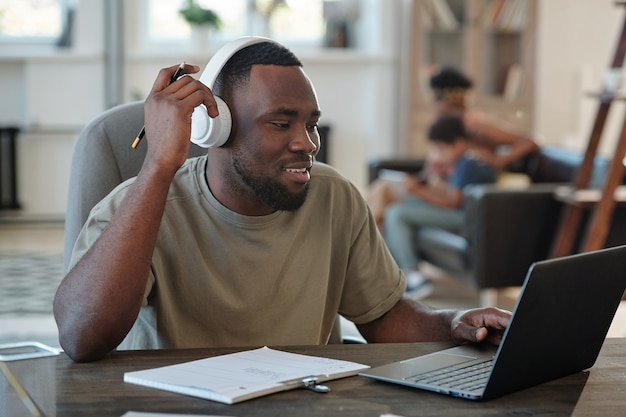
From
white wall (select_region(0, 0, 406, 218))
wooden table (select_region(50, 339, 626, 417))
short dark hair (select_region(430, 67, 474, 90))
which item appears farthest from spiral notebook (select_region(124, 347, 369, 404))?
white wall (select_region(0, 0, 406, 218))

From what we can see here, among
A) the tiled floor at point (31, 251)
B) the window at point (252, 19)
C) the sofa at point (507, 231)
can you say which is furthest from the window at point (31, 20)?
the sofa at point (507, 231)

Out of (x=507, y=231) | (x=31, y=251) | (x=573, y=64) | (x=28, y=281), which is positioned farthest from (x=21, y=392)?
(x=573, y=64)

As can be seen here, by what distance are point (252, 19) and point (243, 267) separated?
240 inches

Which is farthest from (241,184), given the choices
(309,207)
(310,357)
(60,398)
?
(60,398)

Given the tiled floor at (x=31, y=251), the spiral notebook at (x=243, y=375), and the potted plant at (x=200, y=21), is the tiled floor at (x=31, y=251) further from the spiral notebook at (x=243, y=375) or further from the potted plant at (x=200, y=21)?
the spiral notebook at (x=243, y=375)

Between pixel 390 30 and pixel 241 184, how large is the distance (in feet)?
19.8

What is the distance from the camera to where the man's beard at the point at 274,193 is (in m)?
1.62

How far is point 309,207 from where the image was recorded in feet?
5.75

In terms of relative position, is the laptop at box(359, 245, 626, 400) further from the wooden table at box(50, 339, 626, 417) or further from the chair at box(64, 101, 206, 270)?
the chair at box(64, 101, 206, 270)

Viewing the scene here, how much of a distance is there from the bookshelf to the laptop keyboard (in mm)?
5873

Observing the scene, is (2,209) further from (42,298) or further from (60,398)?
(60,398)

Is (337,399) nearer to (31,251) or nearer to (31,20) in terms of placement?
(31,251)

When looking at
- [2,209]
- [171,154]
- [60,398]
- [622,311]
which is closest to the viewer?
[60,398]

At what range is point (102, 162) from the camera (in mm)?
1925
